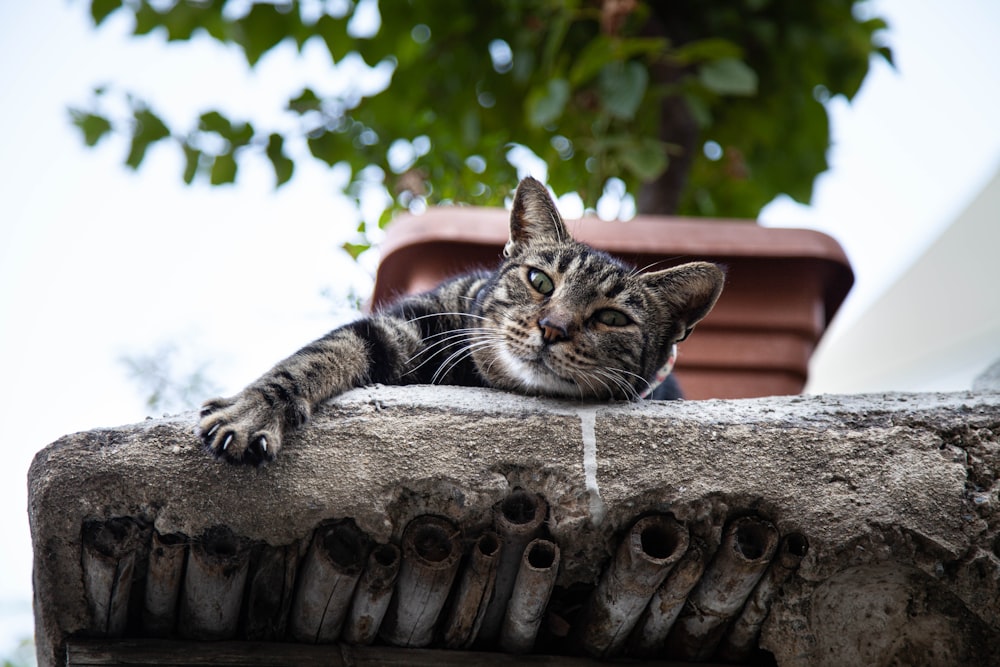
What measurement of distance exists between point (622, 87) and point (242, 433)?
1368mm

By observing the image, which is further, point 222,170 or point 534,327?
point 222,170

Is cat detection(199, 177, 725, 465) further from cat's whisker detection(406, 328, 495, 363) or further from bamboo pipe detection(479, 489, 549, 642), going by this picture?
bamboo pipe detection(479, 489, 549, 642)

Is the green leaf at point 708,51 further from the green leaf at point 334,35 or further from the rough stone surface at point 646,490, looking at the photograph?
the rough stone surface at point 646,490

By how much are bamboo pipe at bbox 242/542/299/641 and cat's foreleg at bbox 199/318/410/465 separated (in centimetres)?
13

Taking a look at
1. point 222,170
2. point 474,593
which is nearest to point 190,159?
point 222,170

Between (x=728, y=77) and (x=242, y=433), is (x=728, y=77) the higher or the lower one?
the higher one

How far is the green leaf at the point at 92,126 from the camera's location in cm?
236

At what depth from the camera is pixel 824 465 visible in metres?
1.14

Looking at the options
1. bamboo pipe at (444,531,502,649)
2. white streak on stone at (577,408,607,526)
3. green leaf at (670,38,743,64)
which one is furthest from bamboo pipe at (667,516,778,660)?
green leaf at (670,38,743,64)

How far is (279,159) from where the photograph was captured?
2.38 m

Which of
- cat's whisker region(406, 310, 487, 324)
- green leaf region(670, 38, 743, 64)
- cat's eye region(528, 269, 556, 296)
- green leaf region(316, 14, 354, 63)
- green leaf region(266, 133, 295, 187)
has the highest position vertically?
green leaf region(316, 14, 354, 63)

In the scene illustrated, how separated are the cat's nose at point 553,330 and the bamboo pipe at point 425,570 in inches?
16.9

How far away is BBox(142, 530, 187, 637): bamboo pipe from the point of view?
1.10 metres

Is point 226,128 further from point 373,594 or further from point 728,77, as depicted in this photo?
point 373,594
